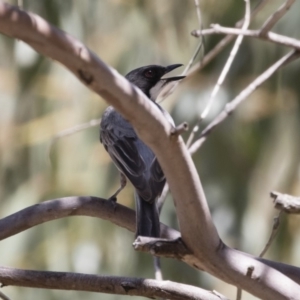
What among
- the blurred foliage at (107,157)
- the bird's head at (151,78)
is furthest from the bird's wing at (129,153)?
the blurred foliage at (107,157)

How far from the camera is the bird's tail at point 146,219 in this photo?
245cm

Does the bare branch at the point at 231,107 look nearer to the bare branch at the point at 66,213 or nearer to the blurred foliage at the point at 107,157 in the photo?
the bare branch at the point at 66,213

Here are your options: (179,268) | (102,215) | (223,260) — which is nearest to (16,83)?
(179,268)

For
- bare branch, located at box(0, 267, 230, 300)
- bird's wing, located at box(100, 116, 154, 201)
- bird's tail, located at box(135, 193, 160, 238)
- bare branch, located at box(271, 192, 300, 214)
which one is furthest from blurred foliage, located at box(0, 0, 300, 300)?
bare branch, located at box(0, 267, 230, 300)

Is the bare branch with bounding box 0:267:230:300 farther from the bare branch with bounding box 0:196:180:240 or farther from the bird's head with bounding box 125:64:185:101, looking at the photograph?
the bird's head with bounding box 125:64:185:101

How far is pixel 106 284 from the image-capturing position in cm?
209

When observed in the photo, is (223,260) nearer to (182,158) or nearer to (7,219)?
(182,158)

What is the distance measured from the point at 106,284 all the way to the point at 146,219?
0.47m

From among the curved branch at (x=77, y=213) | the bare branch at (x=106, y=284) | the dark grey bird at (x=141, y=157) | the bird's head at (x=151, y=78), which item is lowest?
the bare branch at (x=106, y=284)

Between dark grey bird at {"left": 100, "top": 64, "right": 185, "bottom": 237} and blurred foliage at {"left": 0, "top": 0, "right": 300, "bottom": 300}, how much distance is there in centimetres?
97

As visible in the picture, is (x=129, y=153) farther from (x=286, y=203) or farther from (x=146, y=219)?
(x=286, y=203)

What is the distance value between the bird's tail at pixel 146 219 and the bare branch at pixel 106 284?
36 cm

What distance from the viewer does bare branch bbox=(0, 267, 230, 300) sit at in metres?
2.03

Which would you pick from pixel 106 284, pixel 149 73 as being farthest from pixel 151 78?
pixel 106 284
